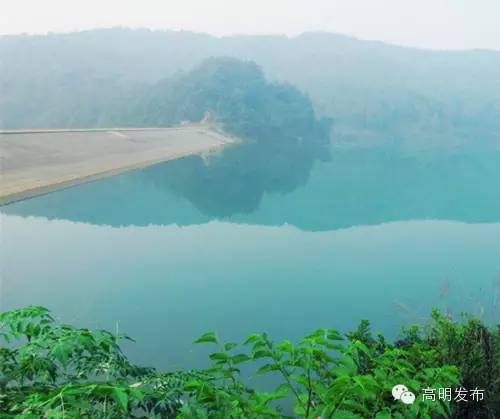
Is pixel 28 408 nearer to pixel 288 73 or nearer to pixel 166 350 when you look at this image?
pixel 166 350

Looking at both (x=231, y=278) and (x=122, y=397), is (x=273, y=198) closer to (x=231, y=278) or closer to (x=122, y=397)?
(x=231, y=278)

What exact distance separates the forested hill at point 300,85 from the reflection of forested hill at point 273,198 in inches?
1679

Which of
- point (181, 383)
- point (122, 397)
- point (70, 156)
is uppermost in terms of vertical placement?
point (122, 397)

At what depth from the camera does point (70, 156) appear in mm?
30391

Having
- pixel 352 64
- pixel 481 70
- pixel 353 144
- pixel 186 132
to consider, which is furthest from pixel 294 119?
pixel 481 70

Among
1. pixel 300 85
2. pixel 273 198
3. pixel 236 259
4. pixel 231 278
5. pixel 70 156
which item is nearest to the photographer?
pixel 231 278

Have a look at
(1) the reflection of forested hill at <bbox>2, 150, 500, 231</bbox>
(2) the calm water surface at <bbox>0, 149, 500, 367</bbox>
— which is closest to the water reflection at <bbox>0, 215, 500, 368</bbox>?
(2) the calm water surface at <bbox>0, 149, 500, 367</bbox>

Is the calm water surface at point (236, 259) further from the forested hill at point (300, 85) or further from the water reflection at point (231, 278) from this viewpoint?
the forested hill at point (300, 85)

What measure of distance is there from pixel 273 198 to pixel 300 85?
315 feet

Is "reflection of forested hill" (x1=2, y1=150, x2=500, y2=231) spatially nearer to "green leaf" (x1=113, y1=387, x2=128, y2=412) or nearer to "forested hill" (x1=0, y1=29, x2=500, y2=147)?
"green leaf" (x1=113, y1=387, x2=128, y2=412)

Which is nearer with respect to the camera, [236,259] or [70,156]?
[236,259]

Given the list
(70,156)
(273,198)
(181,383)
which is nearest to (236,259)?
(181,383)

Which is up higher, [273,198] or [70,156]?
[70,156]

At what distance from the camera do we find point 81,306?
10180 mm
